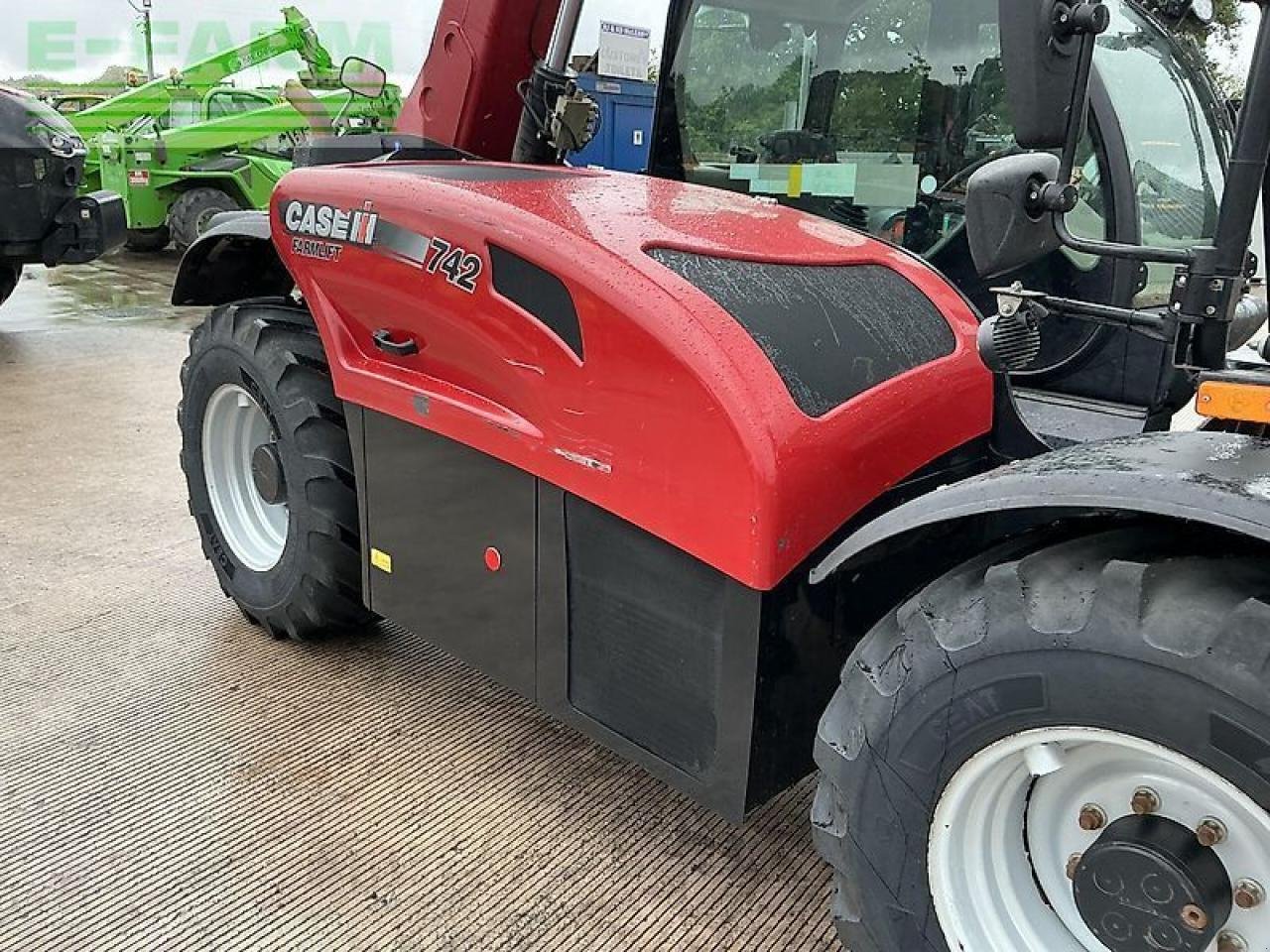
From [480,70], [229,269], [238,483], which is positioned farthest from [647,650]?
[229,269]

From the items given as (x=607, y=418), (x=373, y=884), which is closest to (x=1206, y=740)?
(x=607, y=418)

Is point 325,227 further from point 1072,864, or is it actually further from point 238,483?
point 1072,864

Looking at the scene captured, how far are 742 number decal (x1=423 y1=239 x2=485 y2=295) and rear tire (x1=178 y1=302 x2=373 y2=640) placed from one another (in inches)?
31.4

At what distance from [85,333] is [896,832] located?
8.06 m

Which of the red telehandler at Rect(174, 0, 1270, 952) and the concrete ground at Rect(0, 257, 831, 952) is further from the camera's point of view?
the concrete ground at Rect(0, 257, 831, 952)

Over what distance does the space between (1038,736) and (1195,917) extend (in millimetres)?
283

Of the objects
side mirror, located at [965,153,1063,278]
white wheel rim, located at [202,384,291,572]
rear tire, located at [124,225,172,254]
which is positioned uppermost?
side mirror, located at [965,153,1063,278]

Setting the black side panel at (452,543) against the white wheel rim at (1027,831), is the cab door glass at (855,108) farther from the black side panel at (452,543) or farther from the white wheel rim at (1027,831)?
the white wheel rim at (1027,831)

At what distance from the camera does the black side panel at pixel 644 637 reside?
1981 millimetres

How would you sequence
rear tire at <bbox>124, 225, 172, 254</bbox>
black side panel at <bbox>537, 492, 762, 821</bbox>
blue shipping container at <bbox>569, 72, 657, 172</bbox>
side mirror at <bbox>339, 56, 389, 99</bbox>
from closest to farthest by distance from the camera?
black side panel at <bbox>537, 492, 762, 821</bbox> → side mirror at <bbox>339, 56, 389, 99</bbox> → blue shipping container at <bbox>569, 72, 657, 172</bbox> → rear tire at <bbox>124, 225, 172, 254</bbox>

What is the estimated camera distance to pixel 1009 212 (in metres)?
1.47

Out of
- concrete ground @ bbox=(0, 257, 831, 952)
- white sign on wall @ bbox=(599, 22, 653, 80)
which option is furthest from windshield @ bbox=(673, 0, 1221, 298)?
concrete ground @ bbox=(0, 257, 831, 952)

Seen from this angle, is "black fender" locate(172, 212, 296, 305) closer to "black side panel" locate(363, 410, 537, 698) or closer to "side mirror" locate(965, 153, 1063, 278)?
"black side panel" locate(363, 410, 537, 698)

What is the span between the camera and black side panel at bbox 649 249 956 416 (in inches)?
73.8
